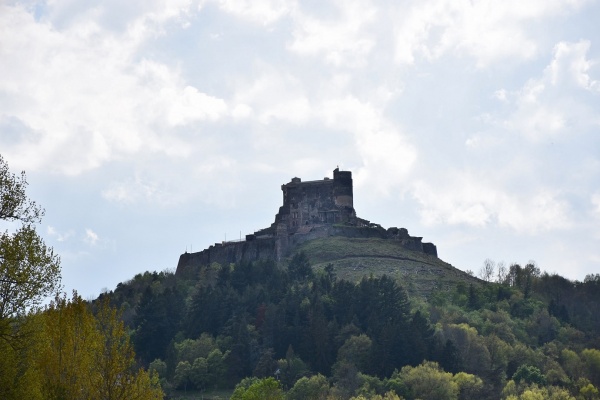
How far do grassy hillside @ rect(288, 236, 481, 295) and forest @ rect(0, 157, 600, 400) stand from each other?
86.7 inches

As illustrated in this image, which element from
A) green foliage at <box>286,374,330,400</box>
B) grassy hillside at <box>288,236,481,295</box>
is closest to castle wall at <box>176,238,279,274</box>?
grassy hillside at <box>288,236,481,295</box>

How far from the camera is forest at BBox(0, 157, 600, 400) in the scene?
293 feet

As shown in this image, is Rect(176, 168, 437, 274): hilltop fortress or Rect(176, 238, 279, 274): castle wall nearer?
Rect(176, 238, 279, 274): castle wall

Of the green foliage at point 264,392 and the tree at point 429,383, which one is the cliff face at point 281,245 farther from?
the green foliage at point 264,392

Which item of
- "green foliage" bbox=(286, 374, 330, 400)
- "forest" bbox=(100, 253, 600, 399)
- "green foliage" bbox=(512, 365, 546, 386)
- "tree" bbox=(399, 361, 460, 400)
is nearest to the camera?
"green foliage" bbox=(286, 374, 330, 400)

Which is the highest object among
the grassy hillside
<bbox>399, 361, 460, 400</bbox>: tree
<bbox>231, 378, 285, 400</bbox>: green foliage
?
the grassy hillside

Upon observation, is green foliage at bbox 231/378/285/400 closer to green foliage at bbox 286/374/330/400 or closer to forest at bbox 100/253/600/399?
forest at bbox 100/253/600/399

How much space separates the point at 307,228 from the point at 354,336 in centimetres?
4185

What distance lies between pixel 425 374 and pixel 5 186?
2415 inches

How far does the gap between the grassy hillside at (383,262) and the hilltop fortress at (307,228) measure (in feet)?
5.42

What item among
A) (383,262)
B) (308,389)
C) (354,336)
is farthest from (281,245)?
(308,389)

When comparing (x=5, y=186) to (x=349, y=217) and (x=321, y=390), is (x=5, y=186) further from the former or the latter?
(x=349, y=217)

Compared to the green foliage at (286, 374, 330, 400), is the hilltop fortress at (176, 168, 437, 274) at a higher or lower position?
higher

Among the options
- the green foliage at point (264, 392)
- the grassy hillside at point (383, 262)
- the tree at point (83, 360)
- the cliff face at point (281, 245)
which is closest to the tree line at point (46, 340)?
the tree at point (83, 360)
